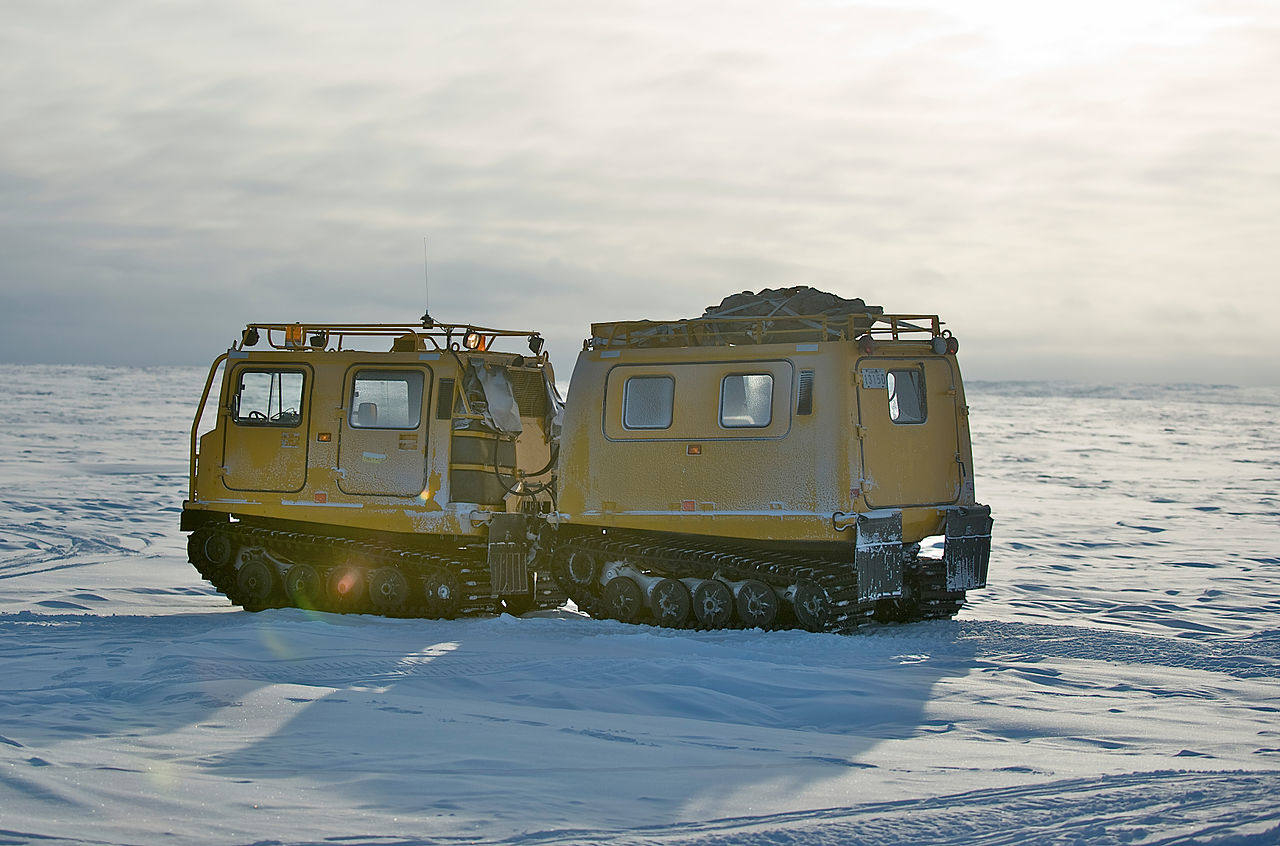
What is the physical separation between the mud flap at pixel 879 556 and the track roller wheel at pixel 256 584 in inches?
240

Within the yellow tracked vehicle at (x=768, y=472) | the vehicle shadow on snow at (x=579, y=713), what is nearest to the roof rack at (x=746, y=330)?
the yellow tracked vehicle at (x=768, y=472)

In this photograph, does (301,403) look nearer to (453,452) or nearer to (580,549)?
(453,452)

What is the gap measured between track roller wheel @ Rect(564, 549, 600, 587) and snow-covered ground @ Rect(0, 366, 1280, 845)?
0.48 m

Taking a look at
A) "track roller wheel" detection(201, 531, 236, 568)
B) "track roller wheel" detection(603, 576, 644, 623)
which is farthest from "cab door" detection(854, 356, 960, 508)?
"track roller wheel" detection(201, 531, 236, 568)

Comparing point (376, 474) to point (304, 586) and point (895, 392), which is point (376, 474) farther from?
point (895, 392)

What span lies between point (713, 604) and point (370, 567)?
3518 mm

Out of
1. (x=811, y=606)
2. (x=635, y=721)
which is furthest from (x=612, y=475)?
(x=635, y=721)

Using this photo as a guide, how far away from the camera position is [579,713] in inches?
330

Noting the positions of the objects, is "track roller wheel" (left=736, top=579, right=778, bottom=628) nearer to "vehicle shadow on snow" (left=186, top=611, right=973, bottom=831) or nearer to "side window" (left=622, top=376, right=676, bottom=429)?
"vehicle shadow on snow" (left=186, top=611, right=973, bottom=831)

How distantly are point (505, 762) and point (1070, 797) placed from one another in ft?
9.54

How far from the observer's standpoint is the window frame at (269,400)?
13352 millimetres

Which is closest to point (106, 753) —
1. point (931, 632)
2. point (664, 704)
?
point (664, 704)

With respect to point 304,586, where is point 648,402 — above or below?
above

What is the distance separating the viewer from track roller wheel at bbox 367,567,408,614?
42.3ft
